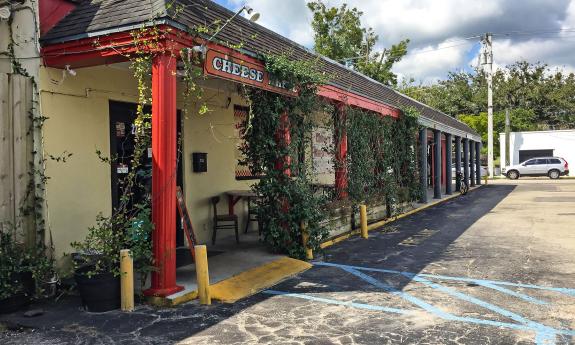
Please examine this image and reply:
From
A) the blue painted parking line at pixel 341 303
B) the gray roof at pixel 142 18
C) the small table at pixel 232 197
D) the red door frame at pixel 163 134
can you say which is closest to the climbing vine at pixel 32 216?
the gray roof at pixel 142 18

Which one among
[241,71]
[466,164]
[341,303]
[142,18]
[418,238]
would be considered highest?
[142,18]

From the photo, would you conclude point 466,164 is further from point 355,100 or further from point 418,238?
point 418,238

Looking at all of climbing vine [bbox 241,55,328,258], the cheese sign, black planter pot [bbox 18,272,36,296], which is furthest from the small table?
black planter pot [bbox 18,272,36,296]

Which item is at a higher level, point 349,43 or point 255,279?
point 349,43

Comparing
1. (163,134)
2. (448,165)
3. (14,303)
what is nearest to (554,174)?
(448,165)

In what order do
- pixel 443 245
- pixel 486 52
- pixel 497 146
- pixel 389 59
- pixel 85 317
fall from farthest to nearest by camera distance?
1. pixel 497 146
2. pixel 486 52
3. pixel 389 59
4. pixel 443 245
5. pixel 85 317

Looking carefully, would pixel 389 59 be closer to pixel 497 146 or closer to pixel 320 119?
pixel 497 146

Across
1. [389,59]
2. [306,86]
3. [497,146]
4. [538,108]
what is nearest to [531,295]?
[306,86]

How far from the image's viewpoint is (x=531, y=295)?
559 centimetres

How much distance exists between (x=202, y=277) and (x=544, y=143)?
128 ft

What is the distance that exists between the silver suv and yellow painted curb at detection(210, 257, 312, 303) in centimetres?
3257

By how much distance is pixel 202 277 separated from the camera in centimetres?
546

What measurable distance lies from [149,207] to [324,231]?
3.29m

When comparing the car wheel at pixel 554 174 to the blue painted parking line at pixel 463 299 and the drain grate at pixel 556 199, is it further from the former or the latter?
the blue painted parking line at pixel 463 299
